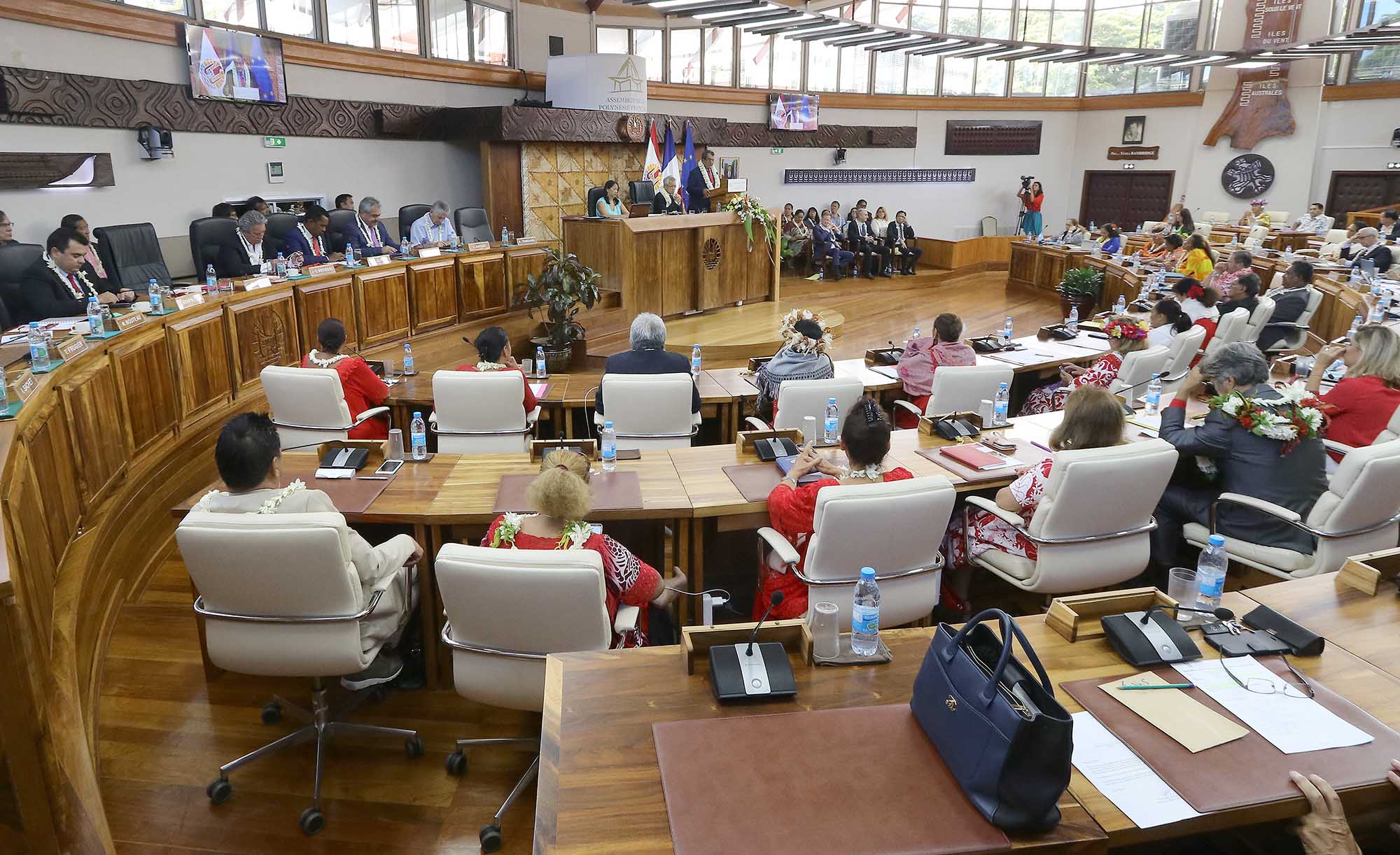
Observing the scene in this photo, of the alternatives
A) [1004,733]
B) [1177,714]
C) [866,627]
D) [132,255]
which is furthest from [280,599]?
[132,255]

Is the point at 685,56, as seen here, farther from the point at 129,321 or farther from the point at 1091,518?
the point at 1091,518

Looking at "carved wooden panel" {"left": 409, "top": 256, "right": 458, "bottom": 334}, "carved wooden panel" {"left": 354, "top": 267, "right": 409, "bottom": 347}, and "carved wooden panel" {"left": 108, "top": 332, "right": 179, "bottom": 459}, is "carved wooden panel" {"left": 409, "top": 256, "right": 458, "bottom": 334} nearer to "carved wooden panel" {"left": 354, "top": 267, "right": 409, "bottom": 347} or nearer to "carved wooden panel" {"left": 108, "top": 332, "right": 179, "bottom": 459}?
"carved wooden panel" {"left": 354, "top": 267, "right": 409, "bottom": 347}

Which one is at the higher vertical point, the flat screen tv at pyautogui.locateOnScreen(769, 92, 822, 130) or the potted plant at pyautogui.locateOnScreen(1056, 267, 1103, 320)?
the flat screen tv at pyautogui.locateOnScreen(769, 92, 822, 130)

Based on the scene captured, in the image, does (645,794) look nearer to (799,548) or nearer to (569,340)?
(799,548)

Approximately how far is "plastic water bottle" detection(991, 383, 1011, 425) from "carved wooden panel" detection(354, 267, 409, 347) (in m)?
4.93

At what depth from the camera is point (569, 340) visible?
7.85 meters

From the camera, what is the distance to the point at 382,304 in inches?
282

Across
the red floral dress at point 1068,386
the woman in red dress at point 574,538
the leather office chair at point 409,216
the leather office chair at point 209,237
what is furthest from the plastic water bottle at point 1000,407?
the leather office chair at point 409,216

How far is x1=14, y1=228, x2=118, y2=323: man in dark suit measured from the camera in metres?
5.11

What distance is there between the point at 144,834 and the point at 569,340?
5.74 metres

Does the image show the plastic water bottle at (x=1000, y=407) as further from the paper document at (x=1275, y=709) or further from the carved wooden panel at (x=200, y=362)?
the carved wooden panel at (x=200, y=362)

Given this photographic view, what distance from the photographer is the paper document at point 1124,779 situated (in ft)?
5.18

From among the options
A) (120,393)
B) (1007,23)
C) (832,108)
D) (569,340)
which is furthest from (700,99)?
(120,393)

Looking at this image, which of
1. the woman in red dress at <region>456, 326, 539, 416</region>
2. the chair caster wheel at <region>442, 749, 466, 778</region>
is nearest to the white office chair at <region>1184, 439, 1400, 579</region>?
the chair caster wheel at <region>442, 749, 466, 778</region>
